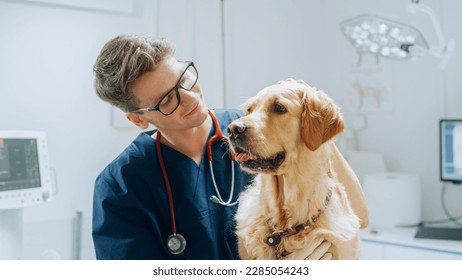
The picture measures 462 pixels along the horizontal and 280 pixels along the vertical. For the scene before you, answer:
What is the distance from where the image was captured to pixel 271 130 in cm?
90

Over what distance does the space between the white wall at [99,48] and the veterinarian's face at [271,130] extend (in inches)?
20.0

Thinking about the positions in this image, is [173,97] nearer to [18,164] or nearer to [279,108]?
[279,108]

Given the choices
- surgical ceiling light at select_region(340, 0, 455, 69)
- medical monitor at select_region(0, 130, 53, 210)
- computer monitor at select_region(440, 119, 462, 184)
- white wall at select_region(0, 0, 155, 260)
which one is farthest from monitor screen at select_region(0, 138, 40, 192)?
computer monitor at select_region(440, 119, 462, 184)

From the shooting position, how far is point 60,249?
5.56ft

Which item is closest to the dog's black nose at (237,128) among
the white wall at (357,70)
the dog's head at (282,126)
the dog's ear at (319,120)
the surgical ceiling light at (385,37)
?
the dog's head at (282,126)

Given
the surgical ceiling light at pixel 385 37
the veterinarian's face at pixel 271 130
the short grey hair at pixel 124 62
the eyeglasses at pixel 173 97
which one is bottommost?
the veterinarian's face at pixel 271 130

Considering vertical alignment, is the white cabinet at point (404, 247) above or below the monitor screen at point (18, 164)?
below

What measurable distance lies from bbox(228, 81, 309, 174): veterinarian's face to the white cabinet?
3.43 ft

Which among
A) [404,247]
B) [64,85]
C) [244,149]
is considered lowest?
[404,247]

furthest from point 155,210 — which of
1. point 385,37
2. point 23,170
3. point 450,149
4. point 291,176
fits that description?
point 450,149

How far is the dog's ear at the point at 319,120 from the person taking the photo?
2.90 feet

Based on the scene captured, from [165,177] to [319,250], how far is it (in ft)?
1.22

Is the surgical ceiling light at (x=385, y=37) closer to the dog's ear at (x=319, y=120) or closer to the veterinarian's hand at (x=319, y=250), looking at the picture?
the dog's ear at (x=319, y=120)
